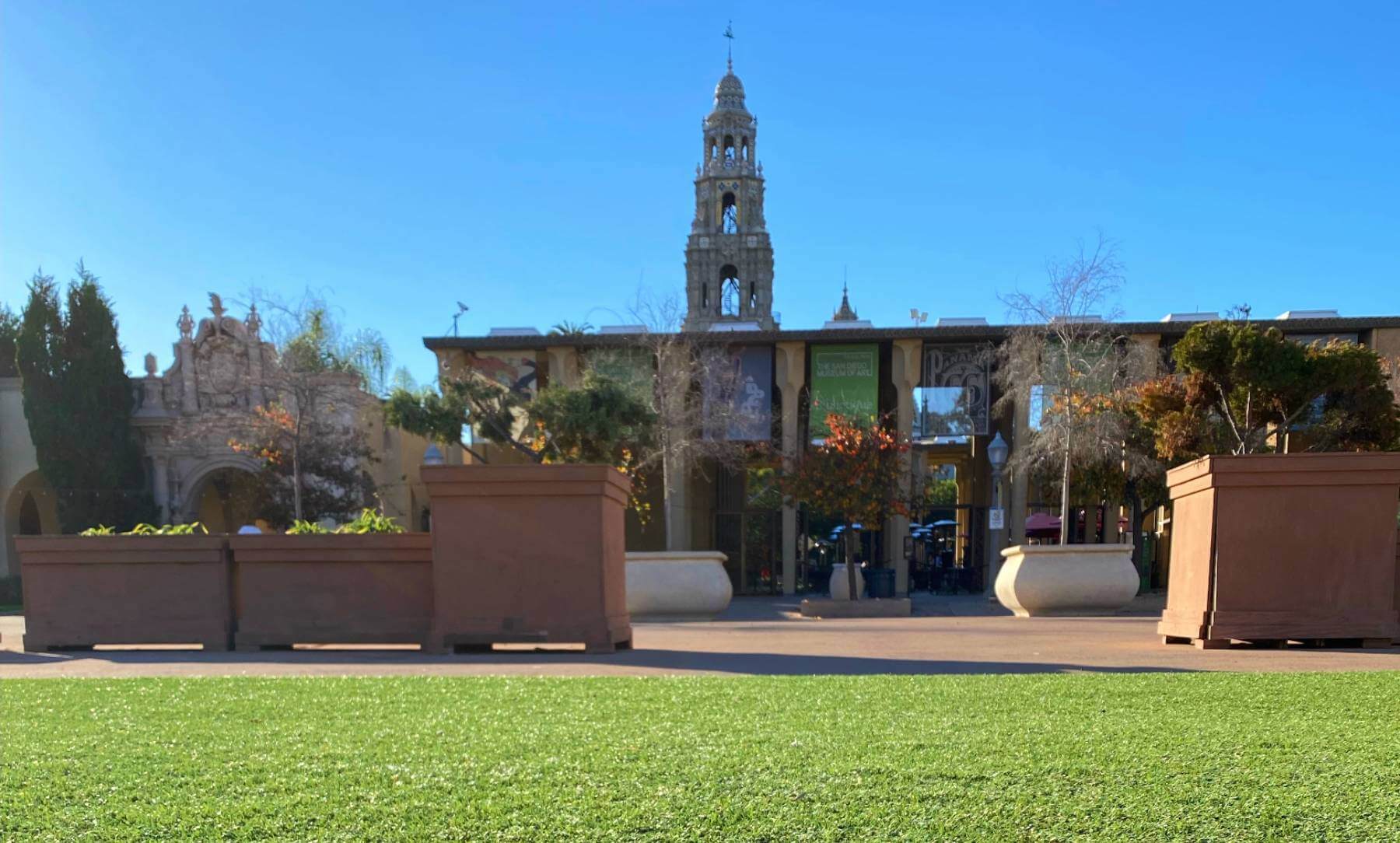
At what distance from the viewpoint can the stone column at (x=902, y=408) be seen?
101 ft

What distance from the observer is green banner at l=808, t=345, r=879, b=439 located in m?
31.0

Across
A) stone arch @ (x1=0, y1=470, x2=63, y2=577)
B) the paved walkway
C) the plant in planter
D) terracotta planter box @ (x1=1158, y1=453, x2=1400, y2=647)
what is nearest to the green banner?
the plant in planter

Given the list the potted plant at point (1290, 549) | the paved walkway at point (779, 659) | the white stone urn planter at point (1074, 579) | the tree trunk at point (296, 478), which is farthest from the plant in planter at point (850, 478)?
the potted plant at point (1290, 549)

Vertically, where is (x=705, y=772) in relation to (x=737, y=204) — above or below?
below

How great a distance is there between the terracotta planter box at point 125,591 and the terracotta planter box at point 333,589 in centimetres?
24

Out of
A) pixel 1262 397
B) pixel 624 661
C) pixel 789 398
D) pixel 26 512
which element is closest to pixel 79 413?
pixel 26 512

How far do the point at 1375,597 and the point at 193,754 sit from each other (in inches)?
320

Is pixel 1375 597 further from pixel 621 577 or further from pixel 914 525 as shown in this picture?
pixel 914 525

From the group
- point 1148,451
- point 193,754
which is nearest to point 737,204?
point 1148,451

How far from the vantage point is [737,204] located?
7181cm

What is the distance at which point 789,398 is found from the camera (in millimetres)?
31484

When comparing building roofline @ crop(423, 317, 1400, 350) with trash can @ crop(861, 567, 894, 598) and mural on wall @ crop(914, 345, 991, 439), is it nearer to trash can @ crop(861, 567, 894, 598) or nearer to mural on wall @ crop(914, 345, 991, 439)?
mural on wall @ crop(914, 345, 991, 439)

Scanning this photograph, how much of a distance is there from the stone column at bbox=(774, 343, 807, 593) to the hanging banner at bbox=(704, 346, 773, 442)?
1.16ft

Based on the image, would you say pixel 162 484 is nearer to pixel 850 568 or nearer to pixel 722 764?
pixel 850 568
